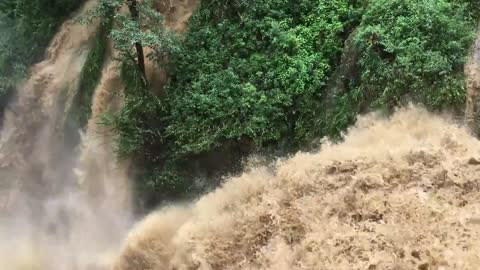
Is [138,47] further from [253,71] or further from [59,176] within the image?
[59,176]

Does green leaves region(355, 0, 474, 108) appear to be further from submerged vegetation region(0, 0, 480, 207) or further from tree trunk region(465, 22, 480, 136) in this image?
tree trunk region(465, 22, 480, 136)

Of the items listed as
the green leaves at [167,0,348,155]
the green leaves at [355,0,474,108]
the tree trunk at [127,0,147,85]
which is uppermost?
the tree trunk at [127,0,147,85]

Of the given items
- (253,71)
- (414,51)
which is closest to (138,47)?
(253,71)

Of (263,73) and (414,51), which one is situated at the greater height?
(263,73)

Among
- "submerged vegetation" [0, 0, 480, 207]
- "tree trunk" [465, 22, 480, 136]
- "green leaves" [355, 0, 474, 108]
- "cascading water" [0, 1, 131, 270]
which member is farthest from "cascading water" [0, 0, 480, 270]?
"submerged vegetation" [0, 0, 480, 207]

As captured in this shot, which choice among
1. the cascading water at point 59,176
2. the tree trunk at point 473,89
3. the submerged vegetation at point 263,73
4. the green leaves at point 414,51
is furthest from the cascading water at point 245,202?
the submerged vegetation at point 263,73

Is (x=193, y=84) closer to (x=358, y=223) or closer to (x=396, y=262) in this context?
(x=358, y=223)

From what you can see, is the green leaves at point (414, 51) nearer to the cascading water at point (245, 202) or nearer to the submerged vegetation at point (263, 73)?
the submerged vegetation at point (263, 73)

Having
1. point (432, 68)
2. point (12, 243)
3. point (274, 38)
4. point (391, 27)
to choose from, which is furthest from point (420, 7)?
point (12, 243)

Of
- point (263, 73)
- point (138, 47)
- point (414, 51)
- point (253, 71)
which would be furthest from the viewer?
point (138, 47)

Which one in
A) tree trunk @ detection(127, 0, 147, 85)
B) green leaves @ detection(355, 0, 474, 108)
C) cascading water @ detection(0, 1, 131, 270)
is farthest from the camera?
cascading water @ detection(0, 1, 131, 270)
